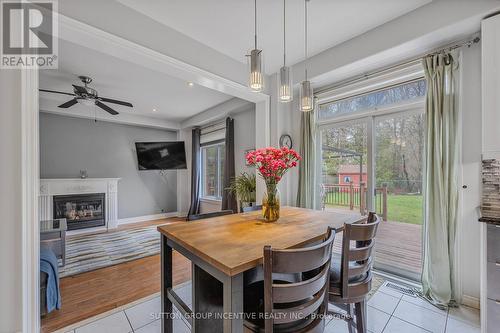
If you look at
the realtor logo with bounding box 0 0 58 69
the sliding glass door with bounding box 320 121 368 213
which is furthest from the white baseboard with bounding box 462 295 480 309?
the realtor logo with bounding box 0 0 58 69

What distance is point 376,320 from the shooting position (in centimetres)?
192

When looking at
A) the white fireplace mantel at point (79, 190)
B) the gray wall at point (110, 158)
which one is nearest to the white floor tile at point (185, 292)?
the white fireplace mantel at point (79, 190)

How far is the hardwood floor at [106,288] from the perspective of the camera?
6.64 feet

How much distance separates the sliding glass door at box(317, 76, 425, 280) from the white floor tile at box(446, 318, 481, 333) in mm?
636

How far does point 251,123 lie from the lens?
4457 millimetres

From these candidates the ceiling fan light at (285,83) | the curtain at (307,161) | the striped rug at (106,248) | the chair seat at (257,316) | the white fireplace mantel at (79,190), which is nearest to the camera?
the chair seat at (257,316)

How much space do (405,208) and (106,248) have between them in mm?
4644

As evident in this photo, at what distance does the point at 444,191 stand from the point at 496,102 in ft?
2.77

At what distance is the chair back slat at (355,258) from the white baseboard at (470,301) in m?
1.47

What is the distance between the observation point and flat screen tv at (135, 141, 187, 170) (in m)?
5.58

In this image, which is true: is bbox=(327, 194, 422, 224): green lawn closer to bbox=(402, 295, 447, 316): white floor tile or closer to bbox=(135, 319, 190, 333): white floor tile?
bbox=(402, 295, 447, 316): white floor tile

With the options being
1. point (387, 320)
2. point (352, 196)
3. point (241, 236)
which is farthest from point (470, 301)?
point (241, 236)

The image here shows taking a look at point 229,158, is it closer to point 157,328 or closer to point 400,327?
point 157,328

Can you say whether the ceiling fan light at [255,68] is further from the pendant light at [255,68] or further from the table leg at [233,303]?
the table leg at [233,303]
